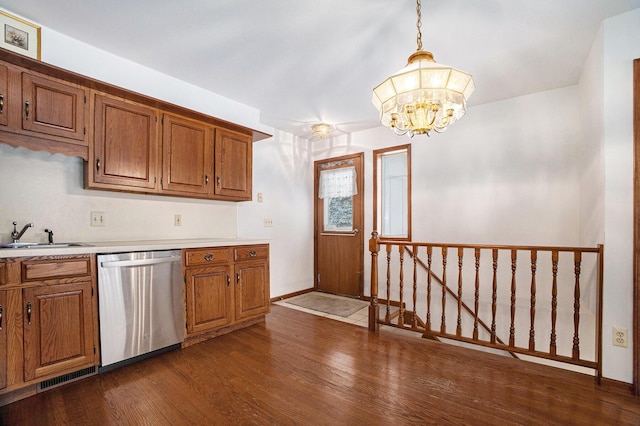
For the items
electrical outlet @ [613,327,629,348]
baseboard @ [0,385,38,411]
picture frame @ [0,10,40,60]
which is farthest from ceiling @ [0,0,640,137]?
baseboard @ [0,385,38,411]

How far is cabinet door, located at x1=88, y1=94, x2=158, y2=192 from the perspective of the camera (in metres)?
2.24

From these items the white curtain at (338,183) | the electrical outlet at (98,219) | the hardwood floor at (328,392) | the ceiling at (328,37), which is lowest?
the hardwood floor at (328,392)

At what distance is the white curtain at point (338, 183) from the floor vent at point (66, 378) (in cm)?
352

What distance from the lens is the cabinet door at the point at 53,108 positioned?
6.30 feet

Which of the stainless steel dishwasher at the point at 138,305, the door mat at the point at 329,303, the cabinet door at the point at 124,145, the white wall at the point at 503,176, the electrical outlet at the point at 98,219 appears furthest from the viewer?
the door mat at the point at 329,303

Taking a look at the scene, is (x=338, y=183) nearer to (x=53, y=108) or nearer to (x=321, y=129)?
(x=321, y=129)

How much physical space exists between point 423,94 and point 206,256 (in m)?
2.19

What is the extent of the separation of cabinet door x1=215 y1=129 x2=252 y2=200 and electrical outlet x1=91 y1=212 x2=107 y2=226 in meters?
1.00

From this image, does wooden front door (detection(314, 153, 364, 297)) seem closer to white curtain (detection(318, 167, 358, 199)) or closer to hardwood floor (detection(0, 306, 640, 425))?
white curtain (detection(318, 167, 358, 199))

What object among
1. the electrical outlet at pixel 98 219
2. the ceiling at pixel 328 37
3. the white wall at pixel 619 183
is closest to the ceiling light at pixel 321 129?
the ceiling at pixel 328 37

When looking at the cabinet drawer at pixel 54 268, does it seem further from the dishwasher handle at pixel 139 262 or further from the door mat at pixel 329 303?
the door mat at pixel 329 303

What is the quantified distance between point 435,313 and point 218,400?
295 cm

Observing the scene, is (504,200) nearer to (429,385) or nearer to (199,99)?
(429,385)

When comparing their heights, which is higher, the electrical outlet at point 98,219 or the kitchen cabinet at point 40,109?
the kitchen cabinet at point 40,109
